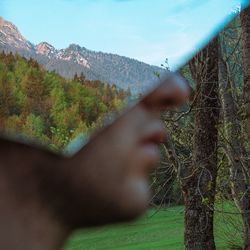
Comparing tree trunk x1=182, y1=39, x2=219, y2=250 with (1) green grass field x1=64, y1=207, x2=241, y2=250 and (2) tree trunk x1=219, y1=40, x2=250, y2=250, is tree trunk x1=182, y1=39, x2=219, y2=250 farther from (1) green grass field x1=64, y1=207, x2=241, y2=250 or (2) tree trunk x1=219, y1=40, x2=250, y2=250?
(1) green grass field x1=64, y1=207, x2=241, y2=250

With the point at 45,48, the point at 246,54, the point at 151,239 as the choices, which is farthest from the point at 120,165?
the point at 151,239

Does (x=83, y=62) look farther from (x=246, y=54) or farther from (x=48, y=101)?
(x=246, y=54)

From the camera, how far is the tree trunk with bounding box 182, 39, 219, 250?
2959mm

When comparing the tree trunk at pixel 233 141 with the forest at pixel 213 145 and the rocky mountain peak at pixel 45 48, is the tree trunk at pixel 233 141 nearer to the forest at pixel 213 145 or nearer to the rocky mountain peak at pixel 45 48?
the forest at pixel 213 145

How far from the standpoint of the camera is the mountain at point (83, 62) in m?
0.32

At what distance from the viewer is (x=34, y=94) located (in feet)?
1.24

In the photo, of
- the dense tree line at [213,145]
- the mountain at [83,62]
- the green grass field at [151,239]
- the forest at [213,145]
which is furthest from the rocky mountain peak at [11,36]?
the green grass field at [151,239]

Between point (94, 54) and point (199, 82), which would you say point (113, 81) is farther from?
point (199, 82)

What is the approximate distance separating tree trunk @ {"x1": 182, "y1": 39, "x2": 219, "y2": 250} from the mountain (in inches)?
100

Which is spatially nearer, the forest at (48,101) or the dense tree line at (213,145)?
the forest at (48,101)

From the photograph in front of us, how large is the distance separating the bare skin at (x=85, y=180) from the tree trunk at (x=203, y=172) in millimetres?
2720

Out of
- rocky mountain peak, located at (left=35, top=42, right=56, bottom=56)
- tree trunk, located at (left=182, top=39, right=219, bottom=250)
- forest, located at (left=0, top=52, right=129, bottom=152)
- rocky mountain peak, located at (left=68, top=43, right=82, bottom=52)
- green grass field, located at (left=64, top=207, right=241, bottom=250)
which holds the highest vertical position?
rocky mountain peak, located at (left=35, top=42, right=56, bottom=56)

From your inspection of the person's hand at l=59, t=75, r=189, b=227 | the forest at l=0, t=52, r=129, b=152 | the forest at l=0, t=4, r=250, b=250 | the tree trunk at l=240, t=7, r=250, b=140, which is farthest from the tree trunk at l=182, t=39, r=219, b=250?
the person's hand at l=59, t=75, r=189, b=227

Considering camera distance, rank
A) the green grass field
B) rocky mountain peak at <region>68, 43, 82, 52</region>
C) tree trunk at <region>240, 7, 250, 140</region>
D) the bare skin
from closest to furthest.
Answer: the bare skin → rocky mountain peak at <region>68, 43, 82, 52</region> → tree trunk at <region>240, 7, 250, 140</region> → the green grass field
